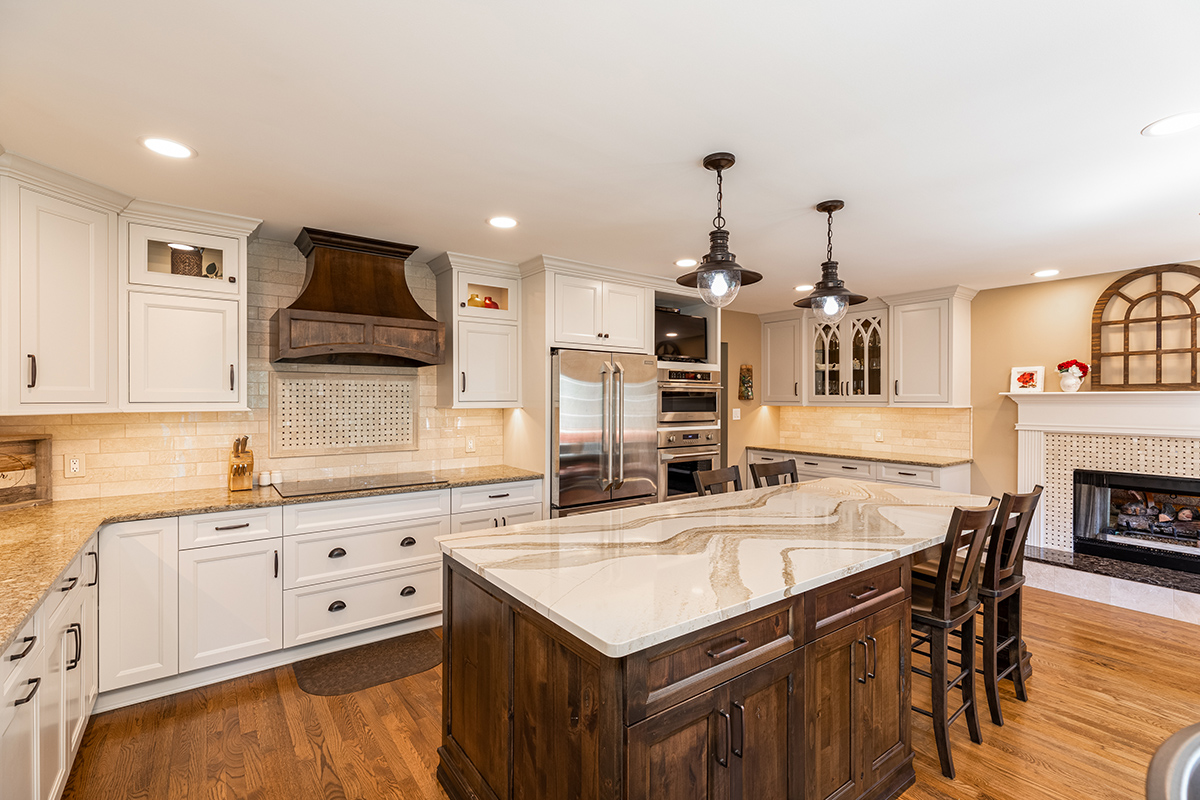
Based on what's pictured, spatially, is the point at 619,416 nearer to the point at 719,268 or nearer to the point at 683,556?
the point at 719,268

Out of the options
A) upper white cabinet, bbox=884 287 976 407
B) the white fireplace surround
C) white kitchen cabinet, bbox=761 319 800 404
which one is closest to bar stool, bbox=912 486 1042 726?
the white fireplace surround

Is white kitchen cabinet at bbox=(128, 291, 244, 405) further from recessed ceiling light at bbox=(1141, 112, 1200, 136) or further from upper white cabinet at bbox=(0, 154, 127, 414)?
recessed ceiling light at bbox=(1141, 112, 1200, 136)

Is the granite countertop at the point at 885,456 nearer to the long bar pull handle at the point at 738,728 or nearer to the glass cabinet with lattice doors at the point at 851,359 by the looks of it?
the glass cabinet with lattice doors at the point at 851,359

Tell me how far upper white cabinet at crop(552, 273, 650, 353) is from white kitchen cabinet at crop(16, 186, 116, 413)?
235cm

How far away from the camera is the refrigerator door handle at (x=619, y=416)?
4.01 metres

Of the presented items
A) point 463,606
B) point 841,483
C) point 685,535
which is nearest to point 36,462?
point 463,606

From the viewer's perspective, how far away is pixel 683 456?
14.6 feet

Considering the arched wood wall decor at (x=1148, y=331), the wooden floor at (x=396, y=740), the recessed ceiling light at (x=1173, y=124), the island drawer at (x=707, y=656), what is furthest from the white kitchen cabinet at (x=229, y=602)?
the arched wood wall decor at (x=1148, y=331)

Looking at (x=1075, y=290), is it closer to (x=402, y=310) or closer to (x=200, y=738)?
(x=402, y=310)

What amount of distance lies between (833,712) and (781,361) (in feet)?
15.0

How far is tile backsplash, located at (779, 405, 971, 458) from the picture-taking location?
5062mm

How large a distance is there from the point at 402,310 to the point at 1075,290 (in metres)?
5.03

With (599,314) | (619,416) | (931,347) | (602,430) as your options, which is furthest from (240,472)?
(931,347)

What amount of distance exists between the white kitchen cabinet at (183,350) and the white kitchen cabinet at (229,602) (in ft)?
2.64
